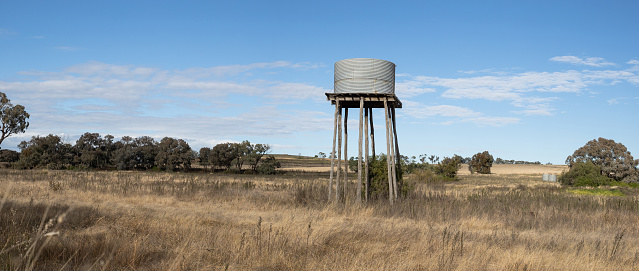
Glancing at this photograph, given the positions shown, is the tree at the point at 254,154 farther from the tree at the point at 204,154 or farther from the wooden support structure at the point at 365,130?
the wooden support structure at the point at 365,130

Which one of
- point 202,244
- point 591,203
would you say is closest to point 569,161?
point 591,203

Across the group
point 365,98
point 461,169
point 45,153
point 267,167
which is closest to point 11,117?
point 45,153

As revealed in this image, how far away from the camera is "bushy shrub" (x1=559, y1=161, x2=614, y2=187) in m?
36.7

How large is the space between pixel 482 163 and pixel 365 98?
295 feet

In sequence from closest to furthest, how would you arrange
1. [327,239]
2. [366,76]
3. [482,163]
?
[327,239]
[366,76]
[482,163]

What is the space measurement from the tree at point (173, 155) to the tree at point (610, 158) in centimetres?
5448

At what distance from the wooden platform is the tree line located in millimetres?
48958

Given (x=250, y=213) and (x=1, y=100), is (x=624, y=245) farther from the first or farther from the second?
(x=1, y=100)

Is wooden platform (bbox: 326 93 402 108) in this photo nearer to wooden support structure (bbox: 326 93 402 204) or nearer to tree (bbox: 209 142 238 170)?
wooden support structure (bbox: 326 93 402 204)

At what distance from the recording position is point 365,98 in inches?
634

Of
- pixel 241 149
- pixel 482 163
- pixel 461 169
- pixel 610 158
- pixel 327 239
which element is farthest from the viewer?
pixel 461 169

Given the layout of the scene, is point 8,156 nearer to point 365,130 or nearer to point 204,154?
point 204,154

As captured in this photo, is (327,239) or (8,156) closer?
(327,239)

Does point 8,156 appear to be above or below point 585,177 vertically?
above
